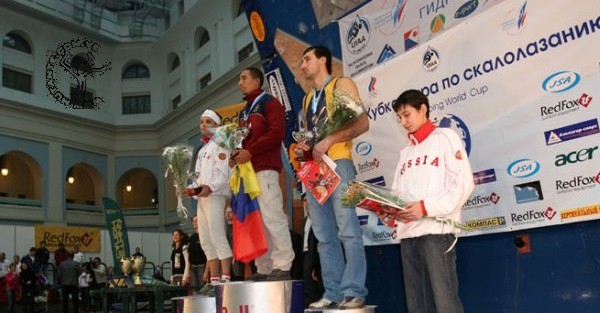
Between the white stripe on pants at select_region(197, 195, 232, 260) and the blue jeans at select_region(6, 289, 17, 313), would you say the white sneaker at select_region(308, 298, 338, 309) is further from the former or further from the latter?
the blue jeans at select_region(6, 289, 17, 313)

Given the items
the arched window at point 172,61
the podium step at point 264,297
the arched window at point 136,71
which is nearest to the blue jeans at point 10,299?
the podium step at point 264,297

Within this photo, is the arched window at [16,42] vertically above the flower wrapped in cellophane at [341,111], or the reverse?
the arched window at [16,42]

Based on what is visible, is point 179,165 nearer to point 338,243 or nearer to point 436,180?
point 338,243

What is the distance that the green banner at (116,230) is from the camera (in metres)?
15.0

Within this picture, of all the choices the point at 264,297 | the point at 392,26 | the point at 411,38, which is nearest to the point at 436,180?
the point at 264,297

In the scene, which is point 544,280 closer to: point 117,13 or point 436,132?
point 436,132

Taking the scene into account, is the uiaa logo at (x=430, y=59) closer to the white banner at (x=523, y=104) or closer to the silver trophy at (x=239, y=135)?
the white banner at (x=523, y=104)

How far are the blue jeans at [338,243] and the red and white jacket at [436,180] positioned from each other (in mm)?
352

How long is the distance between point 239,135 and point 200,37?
2228 centimetres

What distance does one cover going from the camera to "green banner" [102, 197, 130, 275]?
589 inches

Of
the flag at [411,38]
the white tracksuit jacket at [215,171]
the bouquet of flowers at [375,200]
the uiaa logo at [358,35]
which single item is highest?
the uiaa logo at [358,35]

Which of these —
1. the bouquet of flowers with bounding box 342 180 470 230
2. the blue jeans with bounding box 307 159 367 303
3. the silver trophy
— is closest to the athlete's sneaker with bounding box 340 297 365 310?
the blue jeans with bounding box 307 159 367 303

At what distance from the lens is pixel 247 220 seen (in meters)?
4.07

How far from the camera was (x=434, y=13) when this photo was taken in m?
4.45
